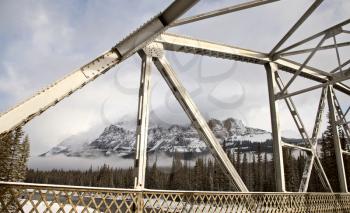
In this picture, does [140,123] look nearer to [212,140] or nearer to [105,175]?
[212,140]

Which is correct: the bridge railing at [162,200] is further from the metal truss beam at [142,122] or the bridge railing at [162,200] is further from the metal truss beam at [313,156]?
the metal truss beam at [142,122]

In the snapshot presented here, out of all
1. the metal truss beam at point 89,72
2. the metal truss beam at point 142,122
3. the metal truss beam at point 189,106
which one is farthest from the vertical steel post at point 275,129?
the metal truss beam at point 89,72

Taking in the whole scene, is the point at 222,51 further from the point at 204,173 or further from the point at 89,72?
the point at 204,173

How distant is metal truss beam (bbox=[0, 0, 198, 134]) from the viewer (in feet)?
17.0

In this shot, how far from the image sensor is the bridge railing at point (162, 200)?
518 cm

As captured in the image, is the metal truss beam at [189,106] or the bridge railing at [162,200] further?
the metal truss beam at [189,106]

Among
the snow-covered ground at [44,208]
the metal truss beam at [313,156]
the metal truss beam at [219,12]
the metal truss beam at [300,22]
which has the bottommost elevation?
the snow-covered ground at [44,208]

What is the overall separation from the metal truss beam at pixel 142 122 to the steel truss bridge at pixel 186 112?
3 centimetres

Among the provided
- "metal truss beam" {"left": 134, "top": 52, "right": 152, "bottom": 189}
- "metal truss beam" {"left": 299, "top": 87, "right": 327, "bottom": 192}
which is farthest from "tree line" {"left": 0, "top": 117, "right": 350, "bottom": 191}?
"metal truss beam" {"left": 299, "top": 87, "right": 327, "bottom": 192}

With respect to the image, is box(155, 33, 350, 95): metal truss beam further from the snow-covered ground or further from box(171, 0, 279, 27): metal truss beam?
the snow-covered ground

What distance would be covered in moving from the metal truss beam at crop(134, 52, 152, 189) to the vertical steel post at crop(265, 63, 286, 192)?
6.46 m

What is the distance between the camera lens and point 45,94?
5531 mm

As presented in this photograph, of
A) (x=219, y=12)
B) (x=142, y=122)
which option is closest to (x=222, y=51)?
(x=219, y=12)

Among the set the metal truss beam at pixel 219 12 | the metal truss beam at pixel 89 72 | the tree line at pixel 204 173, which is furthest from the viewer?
the tree line at pixel 204 173
